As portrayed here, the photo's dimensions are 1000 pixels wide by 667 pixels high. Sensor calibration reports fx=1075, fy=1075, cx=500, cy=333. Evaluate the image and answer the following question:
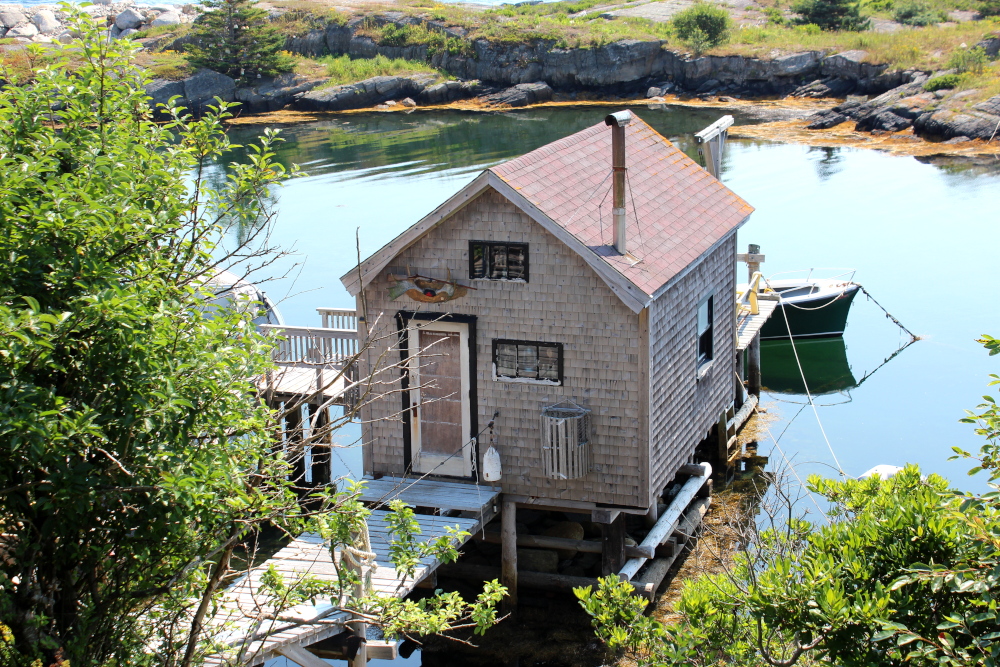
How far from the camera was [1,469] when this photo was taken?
692cm

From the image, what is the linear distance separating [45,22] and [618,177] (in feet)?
301

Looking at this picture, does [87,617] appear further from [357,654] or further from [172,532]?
[357,654]

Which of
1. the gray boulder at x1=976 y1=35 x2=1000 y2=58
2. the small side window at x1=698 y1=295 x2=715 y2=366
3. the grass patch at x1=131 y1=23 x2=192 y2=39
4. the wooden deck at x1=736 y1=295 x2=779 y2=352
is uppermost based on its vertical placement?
the grass patch at x1=131 y1=23 x2=192 y2=39

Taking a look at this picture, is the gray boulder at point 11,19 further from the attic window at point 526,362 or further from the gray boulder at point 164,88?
the attic window at point 526,362

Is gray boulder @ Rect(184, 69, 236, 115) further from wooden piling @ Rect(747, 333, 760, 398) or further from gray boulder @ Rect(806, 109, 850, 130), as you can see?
wooden piling @ Rect(747, 333, 760, 398)

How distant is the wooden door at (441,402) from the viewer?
14.8m

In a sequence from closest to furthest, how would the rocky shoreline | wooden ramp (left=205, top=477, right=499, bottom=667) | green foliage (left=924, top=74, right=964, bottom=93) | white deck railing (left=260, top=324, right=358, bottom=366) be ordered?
wooden ramp (left=205, top=477, right=499, bottom=667), white deck railing (left=260, top=324, right=358, bottom=366), green foliage (left=924, top=74, right=964, bottom=93), the rocky shoreline

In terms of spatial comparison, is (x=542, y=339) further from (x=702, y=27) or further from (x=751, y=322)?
(x=702, y=27)

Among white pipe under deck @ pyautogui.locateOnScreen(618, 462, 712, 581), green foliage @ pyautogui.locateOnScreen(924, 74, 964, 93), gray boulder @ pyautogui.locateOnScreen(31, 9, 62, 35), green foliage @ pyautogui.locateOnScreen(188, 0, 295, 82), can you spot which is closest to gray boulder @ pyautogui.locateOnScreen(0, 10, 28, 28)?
gray boulder @ pyautogui.locateOnScreen(31, 9, 62, 35)

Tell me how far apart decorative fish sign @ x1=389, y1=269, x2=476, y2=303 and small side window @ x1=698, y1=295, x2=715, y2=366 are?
171 inches

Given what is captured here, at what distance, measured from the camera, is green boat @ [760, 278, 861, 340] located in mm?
27953

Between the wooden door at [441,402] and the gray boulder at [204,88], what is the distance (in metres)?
57.1

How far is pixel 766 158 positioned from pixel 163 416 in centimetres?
4567

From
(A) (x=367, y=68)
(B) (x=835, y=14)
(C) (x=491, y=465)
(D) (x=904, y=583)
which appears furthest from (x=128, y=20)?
(D) (x=904, y=583)
